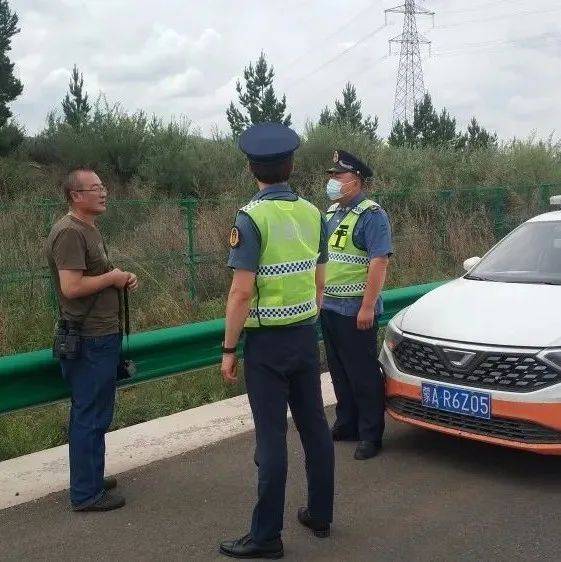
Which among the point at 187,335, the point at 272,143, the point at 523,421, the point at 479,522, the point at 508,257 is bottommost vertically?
the point at 479,522

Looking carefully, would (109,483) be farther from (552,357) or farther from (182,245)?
(182,245)

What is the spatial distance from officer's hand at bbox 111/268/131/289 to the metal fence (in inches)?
169

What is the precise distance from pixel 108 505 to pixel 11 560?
636mm

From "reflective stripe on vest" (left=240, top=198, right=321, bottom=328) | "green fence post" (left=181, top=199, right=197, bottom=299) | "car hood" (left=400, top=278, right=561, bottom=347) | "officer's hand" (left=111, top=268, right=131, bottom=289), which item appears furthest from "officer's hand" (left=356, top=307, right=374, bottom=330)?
"green fence post" (left=181, top=199, right=197, bottom=299)

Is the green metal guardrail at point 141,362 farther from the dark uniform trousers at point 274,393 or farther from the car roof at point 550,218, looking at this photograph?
the car roof at point 550,218

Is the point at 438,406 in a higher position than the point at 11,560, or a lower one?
higher

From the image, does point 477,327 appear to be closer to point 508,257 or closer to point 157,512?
point 508,257

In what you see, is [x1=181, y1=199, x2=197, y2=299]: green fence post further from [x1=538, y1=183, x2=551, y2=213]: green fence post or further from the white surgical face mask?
[x1=538, y1=183, x2=551, y2=213]: green fence post

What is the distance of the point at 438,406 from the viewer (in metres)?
4.55

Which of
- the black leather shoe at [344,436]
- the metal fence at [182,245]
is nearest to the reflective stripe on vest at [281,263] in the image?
the black leather shoe at [344,436]

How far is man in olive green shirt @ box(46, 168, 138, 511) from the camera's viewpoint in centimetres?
391

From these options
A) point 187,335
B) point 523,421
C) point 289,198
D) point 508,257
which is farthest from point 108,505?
point 508,257

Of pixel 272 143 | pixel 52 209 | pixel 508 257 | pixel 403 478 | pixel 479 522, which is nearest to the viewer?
pixel 272 143

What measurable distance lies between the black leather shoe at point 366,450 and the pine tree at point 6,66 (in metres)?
31.0
